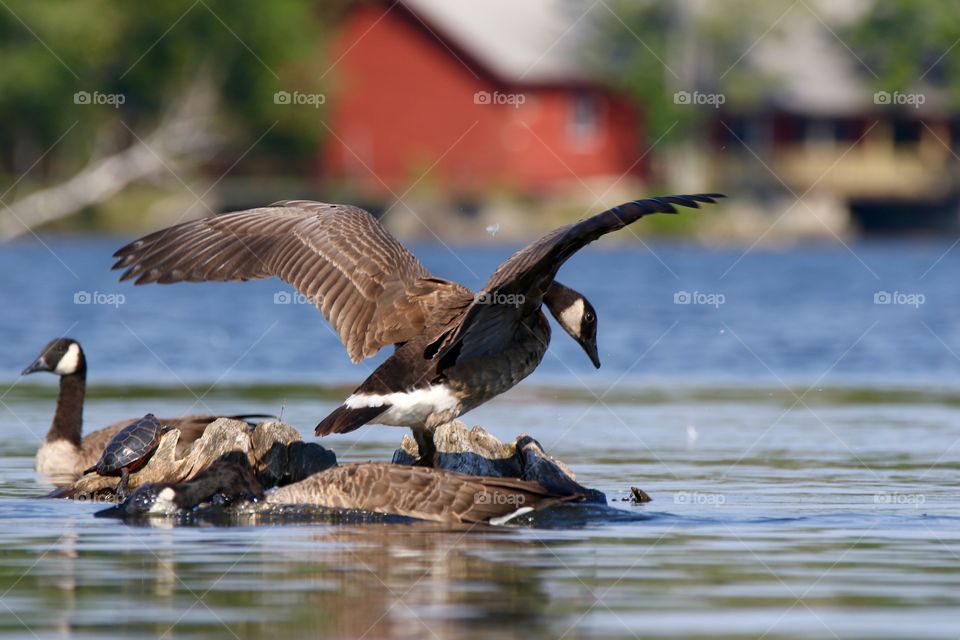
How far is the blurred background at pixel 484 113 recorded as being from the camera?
2394 inches

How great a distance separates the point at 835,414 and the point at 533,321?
686cm

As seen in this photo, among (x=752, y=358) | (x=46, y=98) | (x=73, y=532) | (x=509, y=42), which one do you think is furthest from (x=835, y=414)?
(x=509, y=42)

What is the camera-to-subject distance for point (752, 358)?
24.0 meters

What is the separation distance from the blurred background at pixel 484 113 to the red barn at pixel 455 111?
0.09 m
